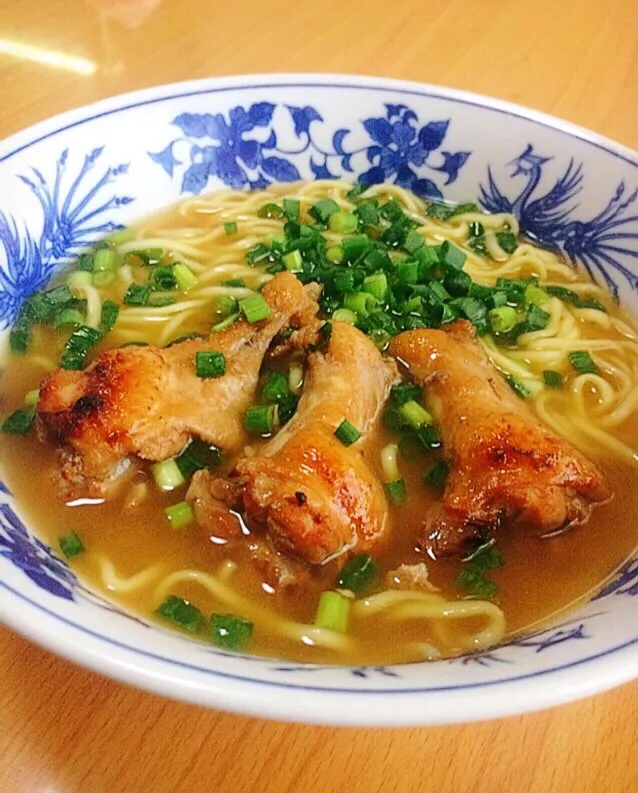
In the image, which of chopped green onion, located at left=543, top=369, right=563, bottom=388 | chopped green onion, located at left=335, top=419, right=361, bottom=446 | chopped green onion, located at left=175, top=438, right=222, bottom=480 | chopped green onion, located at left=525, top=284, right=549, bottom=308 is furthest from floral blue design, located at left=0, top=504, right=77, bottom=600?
chopped green onion, located at left=525, top=284, right=549, bottom=308

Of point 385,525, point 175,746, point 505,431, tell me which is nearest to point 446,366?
point 505,431

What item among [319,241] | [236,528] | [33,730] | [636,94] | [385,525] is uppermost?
→ [636,94]

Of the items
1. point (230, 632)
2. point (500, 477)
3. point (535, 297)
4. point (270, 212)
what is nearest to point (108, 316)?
point (270, 212)

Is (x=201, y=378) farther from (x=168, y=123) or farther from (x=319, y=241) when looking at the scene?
(x=168, y=123)

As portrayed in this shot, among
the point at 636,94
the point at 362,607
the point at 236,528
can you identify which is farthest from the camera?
the point at 636,94

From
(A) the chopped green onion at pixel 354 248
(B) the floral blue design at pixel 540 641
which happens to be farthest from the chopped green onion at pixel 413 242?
(B) the floral blue design at pixel 540 641

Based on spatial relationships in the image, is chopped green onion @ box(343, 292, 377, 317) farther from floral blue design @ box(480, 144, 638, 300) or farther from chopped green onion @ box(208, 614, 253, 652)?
chopped green onion @ box(208, 614, 253, 652)
